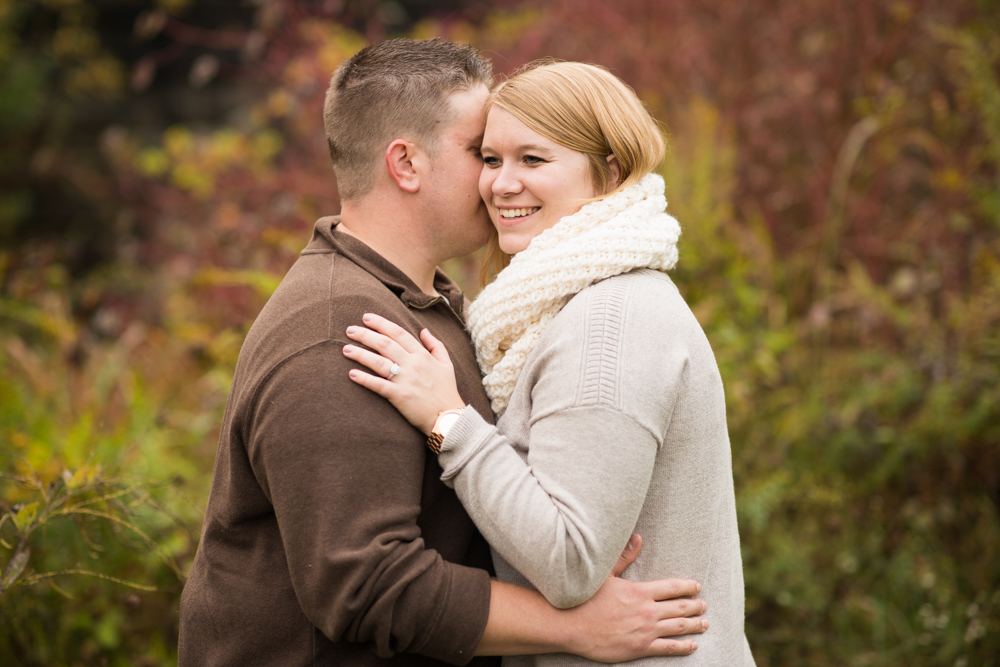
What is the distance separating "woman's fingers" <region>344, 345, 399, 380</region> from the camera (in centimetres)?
167

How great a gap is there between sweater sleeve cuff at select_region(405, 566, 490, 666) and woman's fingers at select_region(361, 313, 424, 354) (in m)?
0.52

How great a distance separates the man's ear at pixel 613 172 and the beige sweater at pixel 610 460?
0.30 meters

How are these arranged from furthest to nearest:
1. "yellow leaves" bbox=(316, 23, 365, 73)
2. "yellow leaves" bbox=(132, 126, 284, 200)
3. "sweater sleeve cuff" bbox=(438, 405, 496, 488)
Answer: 1. "yellow leaves" bbox=(132, 126, 284, 200)
2. "yellow leaves" bbox=(316, 23, 365, 73)
3. "sweater sleeve cuff" bbox=(438, 405, 496, 488)

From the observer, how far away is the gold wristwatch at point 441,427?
5.52ft

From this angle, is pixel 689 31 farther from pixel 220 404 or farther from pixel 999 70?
pixel 220 404

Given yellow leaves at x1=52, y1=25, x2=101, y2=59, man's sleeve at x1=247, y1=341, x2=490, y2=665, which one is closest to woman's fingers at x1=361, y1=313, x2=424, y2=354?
man's sleeve at x1=247, y1=341, x2=490, y2=665

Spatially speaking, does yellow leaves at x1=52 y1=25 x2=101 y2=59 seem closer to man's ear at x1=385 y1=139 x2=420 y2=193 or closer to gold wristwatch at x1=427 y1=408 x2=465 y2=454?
man's ear at x1=385 y1=139 x2=420 y2=193

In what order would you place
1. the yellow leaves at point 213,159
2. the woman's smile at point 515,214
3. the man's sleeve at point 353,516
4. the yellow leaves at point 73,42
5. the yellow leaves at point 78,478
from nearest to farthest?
the man's sleeve at point 353,516, the woman's smile at point 515,214, the yellow leaves at point 78,478, the yellow leaves at point 213,159, the yellow leaves at point 73,42

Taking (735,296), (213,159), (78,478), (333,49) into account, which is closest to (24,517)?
(78,478)

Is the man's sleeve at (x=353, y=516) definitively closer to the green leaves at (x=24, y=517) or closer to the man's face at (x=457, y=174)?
the man's face at (x=457, y=174)

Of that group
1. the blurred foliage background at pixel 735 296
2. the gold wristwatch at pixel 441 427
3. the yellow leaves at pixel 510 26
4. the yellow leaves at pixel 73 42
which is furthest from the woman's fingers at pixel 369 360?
the yellow leaves at pixel 73 42

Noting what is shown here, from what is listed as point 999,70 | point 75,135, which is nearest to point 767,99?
point 999,70

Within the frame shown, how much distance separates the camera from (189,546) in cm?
328

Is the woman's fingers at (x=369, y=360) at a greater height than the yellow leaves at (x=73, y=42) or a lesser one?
lesser
